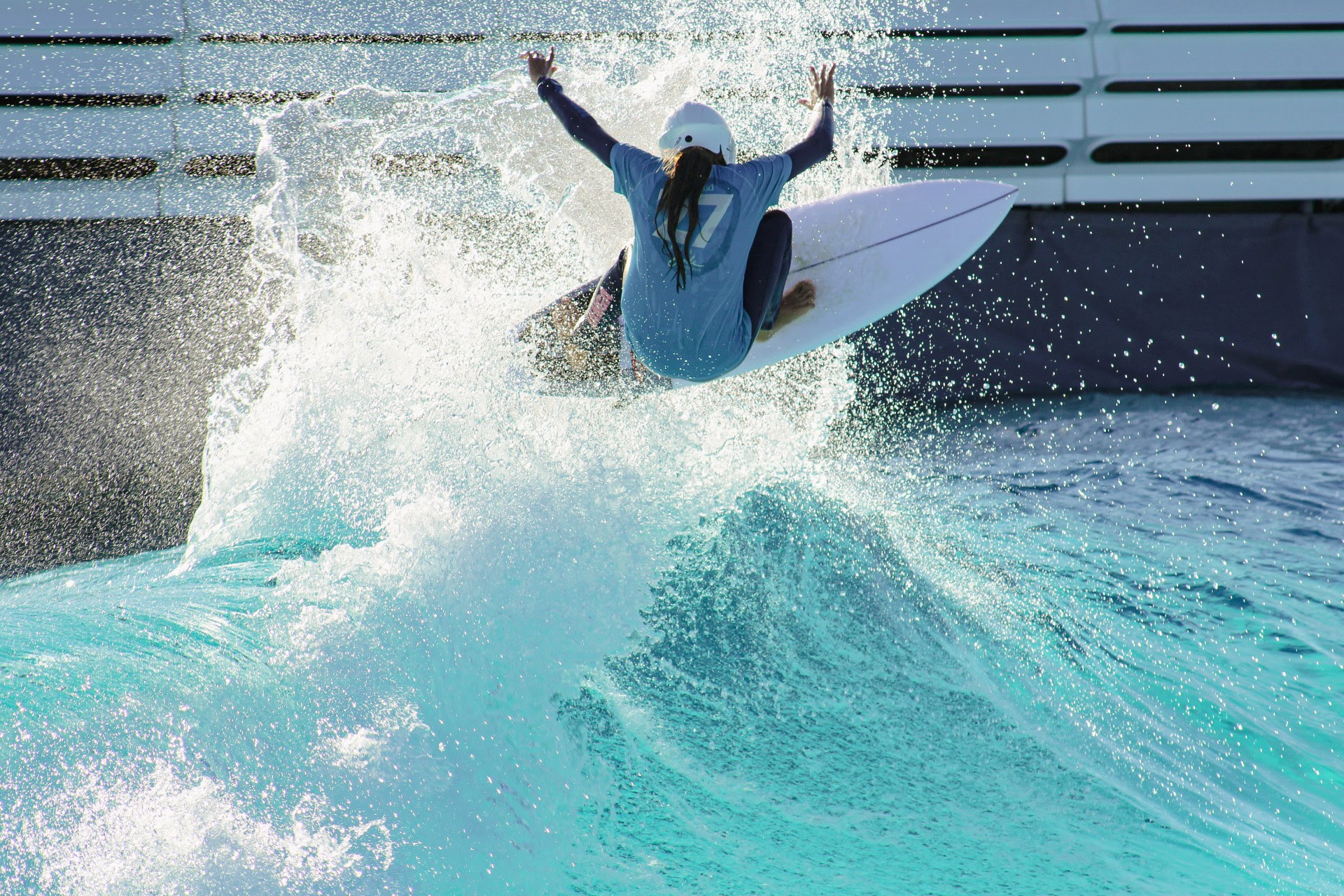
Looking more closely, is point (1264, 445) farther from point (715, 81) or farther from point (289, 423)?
point (289, 423)

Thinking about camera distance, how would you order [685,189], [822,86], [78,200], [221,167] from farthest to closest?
[221,167] → [78,200] → [822,86] → [685,189]

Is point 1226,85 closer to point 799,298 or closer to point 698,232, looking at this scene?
point 799,298

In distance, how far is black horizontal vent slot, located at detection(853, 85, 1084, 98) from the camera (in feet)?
18.5

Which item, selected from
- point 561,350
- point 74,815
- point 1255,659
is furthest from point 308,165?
point 1255,659

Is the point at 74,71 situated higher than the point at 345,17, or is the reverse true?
the point at 345,17

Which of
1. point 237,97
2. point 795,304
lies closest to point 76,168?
point 237,97

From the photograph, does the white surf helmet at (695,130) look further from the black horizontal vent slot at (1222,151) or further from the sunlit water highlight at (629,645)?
the black horizontal vent slot at (1222,151)

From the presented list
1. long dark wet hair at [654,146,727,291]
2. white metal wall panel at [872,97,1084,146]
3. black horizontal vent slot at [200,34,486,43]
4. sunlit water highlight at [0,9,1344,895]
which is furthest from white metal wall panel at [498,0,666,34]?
long dark wet hair at [654,146,727,291]

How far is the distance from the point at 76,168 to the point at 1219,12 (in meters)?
7.06

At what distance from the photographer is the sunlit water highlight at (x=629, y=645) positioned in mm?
2006

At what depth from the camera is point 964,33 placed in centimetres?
561

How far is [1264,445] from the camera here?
444 cm

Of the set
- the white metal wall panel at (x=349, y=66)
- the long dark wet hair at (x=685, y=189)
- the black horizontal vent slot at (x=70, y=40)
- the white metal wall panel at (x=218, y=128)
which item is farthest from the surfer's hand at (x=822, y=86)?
the black horizontal vent slot at (x=70, y=40)

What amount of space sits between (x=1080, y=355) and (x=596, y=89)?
3.46m
